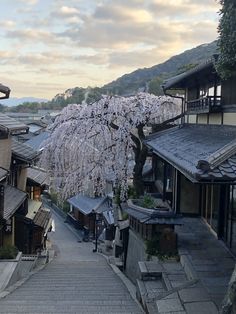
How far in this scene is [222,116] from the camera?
13.1m

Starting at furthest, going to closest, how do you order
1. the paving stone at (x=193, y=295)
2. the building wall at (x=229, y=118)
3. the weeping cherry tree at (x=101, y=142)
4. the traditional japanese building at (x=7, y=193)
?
the weeping cherry tree at (x=101, y=142) < the traditional japanese building at (x=7, y=193) < the building wall at (x=229, y=118) < the paving stone at (x=193, y=295)

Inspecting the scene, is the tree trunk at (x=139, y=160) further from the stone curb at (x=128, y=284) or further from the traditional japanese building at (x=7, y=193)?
the traditional japanese building at (x=7, y=193)

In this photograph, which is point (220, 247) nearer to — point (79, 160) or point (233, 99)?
point (233, 99)

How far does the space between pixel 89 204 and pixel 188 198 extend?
1760 cm

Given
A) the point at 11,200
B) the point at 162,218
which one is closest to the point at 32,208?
the point at 11,200

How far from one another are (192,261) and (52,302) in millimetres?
3481

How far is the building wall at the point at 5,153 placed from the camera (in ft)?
59.5

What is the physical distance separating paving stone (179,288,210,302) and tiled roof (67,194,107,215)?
72.7 feet

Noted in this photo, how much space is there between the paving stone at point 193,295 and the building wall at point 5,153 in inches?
461

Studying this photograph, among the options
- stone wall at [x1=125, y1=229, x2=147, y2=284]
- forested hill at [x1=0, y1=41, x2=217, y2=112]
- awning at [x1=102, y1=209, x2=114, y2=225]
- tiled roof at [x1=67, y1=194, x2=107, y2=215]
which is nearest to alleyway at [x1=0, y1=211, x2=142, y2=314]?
stone wall at [x1=125, y1=229, x2=147, y2=284]

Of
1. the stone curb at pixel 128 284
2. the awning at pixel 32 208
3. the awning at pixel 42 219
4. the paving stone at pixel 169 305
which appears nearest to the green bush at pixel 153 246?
the stone curb at pixel 128 284

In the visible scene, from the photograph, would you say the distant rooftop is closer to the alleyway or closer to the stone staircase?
the alleyway

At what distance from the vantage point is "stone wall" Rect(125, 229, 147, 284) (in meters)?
12.9

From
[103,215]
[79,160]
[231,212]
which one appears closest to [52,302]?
[231,212]
